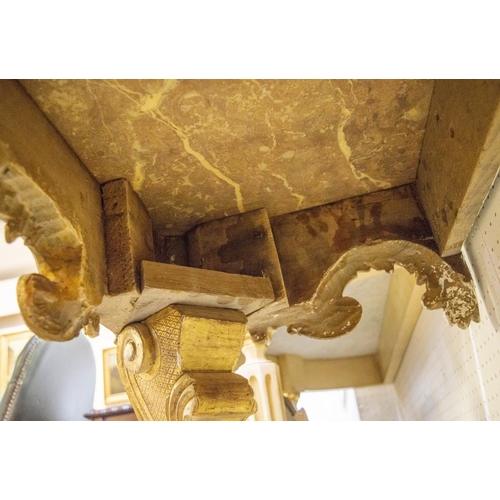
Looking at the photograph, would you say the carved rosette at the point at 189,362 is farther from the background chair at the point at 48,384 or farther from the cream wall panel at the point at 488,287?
the background chair at the point at 48,384

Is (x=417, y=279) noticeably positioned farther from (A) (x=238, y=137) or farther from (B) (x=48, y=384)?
(B) (x=48, y=384)

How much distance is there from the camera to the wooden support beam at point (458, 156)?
4.01ft

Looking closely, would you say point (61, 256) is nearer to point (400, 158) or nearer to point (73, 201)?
point (73, 201)

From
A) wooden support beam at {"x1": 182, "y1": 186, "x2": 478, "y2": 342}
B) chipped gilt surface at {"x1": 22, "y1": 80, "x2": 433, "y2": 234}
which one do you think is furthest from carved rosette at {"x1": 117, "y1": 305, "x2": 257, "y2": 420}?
chipped gilt surface at {"x1": 22, "y1": 80, "x2": 433, "y2": 234}

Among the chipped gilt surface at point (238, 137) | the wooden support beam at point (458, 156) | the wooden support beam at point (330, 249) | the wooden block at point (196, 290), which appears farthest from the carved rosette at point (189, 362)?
the wooden support beam at point (458, 156)

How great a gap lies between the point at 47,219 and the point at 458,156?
1.18 metres

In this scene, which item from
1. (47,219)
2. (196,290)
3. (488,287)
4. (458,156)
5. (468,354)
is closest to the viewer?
(47,219)

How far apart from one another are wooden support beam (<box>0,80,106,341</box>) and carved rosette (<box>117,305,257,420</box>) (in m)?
0.29

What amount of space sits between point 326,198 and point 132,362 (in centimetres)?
96

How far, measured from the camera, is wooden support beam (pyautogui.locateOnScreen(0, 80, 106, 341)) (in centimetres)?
114

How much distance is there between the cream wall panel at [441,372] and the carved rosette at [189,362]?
5.10 feet

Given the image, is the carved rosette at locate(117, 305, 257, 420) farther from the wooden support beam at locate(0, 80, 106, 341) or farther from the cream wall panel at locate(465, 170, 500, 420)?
the cream wall panel at locate(465, 170, 500, 420)

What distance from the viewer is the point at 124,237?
1.50 m

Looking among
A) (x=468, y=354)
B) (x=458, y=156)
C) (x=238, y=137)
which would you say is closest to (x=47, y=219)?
(x=238, y=137)
